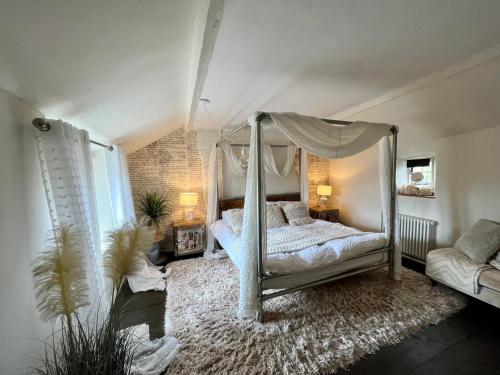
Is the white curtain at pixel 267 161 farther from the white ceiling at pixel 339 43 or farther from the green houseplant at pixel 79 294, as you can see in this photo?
the green houseplant at pixel 79 294

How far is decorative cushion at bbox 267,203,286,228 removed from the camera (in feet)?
12.8

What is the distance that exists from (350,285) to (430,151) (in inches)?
110

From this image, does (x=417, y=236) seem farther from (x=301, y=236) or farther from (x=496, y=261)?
(x=301, y=236)

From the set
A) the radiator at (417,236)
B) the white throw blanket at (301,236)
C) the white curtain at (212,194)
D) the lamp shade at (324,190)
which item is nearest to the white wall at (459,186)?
the radiator at (417,236)

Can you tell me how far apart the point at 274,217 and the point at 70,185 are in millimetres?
3152

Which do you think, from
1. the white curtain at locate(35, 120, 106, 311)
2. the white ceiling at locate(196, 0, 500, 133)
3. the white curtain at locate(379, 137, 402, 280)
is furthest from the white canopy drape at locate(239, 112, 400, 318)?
the white curtain at locate(35, 120, 106, 311)

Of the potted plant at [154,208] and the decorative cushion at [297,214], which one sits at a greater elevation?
the potted plant at [154,208]

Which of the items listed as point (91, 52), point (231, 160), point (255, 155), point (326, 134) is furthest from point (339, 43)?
point (231, 160)

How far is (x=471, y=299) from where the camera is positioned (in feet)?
8.28

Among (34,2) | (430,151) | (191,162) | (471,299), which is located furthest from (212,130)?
(471,299)

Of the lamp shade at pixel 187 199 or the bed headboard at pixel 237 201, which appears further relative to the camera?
the bed headboard at pixel 237 201

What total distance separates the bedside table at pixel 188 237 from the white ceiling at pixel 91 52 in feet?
7.95

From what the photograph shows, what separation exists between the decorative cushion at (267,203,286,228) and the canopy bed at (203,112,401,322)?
51 cm

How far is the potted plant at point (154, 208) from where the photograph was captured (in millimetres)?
3943
